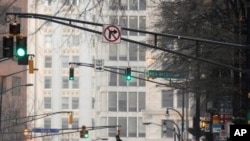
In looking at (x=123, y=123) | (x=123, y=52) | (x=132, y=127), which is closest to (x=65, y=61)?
(x=123, y=123)

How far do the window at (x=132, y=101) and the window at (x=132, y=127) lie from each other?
1.29 metres

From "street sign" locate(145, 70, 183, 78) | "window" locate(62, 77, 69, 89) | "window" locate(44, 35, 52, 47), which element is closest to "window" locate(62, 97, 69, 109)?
"window" locate(62, 77, 69, 89)

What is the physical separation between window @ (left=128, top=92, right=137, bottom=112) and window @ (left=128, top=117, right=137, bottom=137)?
1.29 metres

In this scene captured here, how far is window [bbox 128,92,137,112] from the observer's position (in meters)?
102

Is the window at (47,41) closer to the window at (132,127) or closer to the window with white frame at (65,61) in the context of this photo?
the window with white frame at (65,61)

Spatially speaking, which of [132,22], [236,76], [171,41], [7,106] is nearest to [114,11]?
[236,76]

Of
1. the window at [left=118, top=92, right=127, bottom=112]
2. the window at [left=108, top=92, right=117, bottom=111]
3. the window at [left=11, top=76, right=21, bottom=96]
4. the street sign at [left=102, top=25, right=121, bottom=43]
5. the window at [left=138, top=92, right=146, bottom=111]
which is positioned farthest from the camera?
the window at [left=138, top=92, right=146, bottom=111]

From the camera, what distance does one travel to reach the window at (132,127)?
10062 cm

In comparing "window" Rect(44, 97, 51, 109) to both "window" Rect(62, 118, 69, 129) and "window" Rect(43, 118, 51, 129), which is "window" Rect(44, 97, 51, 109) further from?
"window" Rect(62, 118, 69, 129)

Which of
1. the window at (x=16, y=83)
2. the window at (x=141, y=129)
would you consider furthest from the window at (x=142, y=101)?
the window at (x=16, y=83)

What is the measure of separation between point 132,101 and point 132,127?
3.79m

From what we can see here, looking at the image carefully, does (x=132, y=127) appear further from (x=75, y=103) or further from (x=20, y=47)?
(x=20, y=47)

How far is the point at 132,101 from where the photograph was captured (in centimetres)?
10300

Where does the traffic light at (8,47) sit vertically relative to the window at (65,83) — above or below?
below
